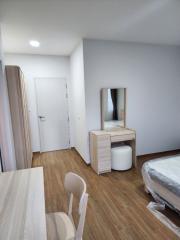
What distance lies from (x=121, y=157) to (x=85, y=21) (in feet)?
8.14

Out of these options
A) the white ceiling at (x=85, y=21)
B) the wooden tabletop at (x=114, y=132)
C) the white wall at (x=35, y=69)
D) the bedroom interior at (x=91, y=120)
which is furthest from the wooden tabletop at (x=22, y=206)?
the white wall at (x=35, y=69)

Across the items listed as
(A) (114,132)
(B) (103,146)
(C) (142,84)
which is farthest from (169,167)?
(C) (142,84)

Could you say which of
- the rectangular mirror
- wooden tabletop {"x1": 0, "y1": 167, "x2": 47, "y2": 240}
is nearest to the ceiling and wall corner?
the rectangular mirror

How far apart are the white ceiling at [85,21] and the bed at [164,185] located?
219 cm

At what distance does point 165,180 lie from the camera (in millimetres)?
1983

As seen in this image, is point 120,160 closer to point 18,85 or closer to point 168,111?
point 168,111

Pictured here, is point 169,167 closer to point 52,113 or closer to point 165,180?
point 165,180

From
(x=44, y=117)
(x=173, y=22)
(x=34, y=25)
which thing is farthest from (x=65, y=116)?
(x=173, y=22)

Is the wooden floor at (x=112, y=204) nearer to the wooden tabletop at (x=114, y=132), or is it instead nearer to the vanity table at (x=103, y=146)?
the vanity table at (x=103, y=146)

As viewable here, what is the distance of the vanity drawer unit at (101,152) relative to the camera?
303cm

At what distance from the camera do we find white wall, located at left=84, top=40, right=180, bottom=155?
334 cm

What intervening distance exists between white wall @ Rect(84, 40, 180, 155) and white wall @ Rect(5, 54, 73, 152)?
4.43 feet

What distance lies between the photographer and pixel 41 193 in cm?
125

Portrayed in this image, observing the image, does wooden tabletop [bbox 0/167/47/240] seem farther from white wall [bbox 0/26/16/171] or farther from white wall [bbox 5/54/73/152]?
white wall [bbox 5/54/73/152]
